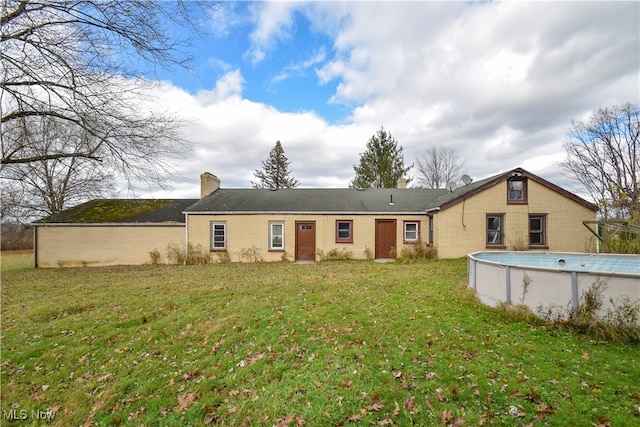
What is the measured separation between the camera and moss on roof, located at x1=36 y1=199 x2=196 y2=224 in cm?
1669

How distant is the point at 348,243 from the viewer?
54.1ft

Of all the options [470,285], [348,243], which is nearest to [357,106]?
[348,243]

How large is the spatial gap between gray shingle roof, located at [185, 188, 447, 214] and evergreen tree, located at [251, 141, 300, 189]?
783 inches

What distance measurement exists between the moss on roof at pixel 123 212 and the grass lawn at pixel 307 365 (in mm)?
9672

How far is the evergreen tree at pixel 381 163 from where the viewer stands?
33.3 metres

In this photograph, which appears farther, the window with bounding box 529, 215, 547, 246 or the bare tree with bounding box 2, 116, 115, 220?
the window with bounding box 529, 215, 547, 246

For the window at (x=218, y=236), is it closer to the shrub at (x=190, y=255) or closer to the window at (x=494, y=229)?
the shrub at (x=190, y=255)

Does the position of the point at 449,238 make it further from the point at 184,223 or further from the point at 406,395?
the point at 184,223

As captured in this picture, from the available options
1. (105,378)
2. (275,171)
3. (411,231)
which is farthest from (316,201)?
(275,171)

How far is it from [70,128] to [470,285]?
14.3m

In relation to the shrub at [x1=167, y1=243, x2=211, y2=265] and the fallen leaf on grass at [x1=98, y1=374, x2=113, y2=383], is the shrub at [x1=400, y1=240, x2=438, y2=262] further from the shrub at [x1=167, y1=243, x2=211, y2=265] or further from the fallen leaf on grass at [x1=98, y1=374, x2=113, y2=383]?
the fallen leaf on grass at [x1=98, y1=374, x2=113, y2=383]

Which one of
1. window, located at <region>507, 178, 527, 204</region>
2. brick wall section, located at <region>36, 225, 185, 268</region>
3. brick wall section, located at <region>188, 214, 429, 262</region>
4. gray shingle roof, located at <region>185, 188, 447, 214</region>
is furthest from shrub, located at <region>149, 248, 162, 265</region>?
window, located at <region>507, 178, 527, 204</region>

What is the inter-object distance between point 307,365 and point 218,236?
1347 centimetres

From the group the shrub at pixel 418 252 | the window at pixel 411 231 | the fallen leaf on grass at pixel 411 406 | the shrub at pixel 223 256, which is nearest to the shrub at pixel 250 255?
the shrub at pixel 223 256
